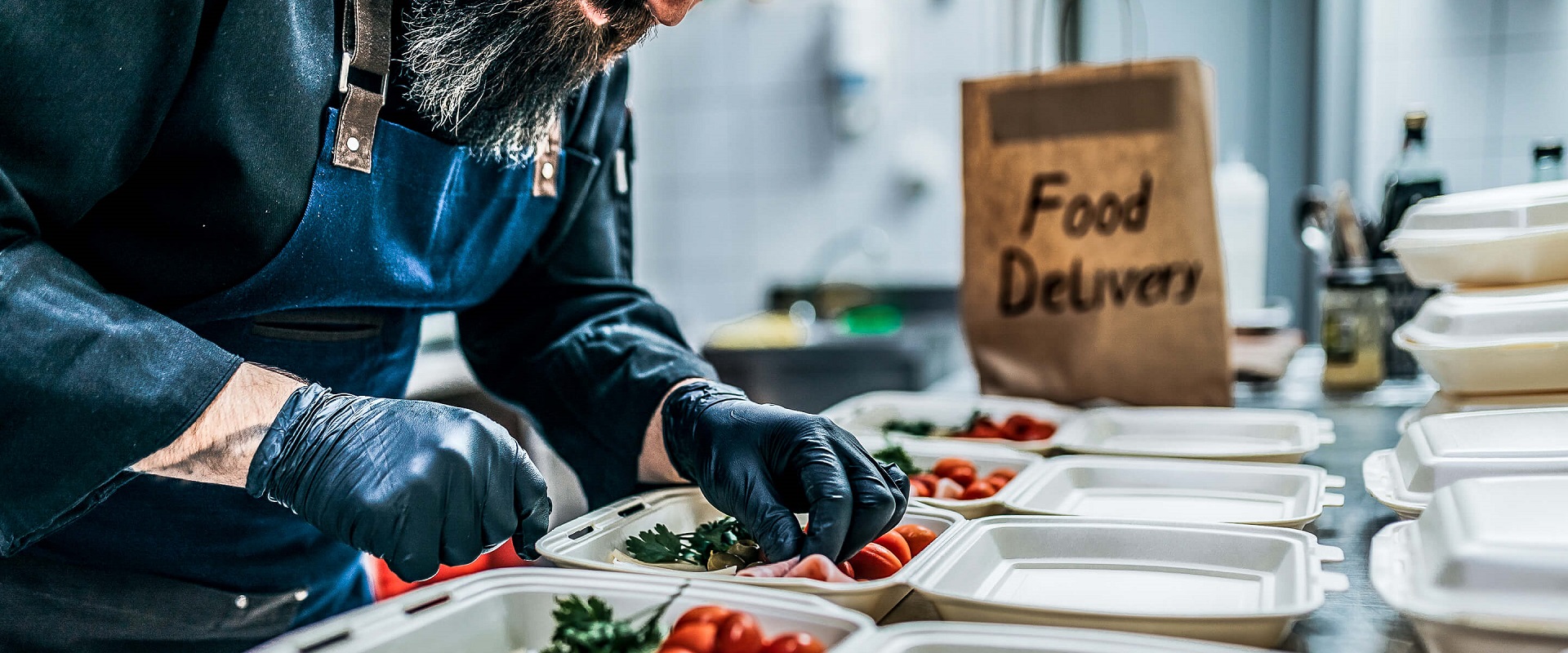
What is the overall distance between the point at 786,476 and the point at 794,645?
0.32 meters

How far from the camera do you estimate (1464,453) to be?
977 mm

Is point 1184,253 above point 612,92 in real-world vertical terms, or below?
below

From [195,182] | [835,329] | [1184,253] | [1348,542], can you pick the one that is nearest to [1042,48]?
[835,329]

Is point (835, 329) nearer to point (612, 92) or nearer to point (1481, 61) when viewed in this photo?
point (1481, 61)

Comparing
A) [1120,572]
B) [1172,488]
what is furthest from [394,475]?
[1172,488]

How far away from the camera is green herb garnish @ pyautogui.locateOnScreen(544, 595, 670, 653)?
777 millimetres

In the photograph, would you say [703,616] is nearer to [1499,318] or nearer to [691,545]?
[691,545]

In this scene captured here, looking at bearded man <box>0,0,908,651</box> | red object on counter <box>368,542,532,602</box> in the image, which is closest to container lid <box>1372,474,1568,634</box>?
bearded man <box>0,0,908,651</box>

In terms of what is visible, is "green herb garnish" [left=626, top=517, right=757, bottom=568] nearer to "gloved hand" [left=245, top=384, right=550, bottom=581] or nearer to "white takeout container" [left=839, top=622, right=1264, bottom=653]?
"gloved hand" [left=245, top=384, right=550, bottom=581]

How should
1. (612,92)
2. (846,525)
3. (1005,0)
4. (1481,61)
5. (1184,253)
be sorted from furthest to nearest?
(1005,0) → (1481,61) → (1184,253) → (612,92) → (846,525)

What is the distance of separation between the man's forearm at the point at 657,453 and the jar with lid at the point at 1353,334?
1308mm

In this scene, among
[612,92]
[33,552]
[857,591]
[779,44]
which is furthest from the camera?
[779,44]

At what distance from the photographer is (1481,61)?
10.3 feet

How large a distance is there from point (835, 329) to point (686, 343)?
238cm
